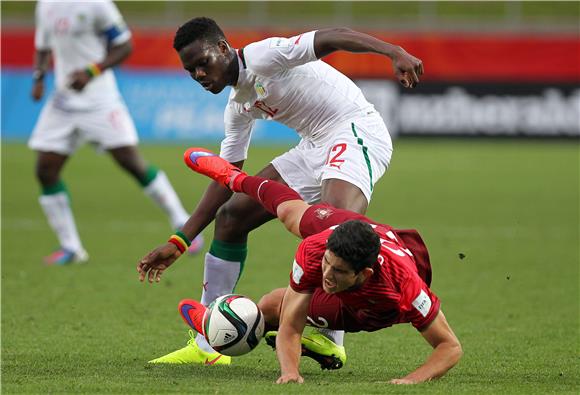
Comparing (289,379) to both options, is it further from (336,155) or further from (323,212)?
(336,155)

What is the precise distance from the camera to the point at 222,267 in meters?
6.91

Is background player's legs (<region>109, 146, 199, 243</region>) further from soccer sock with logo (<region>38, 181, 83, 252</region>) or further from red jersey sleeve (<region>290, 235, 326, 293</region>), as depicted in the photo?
red jersey sleeve (<region>290, 235, 326, 293</region>)

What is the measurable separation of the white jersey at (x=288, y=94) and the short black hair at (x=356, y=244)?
1268 mm

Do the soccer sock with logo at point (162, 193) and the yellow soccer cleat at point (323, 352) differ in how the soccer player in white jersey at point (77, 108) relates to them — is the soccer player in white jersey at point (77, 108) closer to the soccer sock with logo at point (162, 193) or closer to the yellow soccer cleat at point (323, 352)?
the soccer sock with logo at point (162, 193)

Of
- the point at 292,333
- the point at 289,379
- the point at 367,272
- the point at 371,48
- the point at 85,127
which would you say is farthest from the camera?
the point at 85,127

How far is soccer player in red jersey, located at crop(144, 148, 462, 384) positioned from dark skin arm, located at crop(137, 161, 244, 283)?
72cm

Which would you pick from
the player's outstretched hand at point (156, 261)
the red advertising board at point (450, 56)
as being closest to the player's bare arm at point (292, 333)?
the player's outstretched hand at point (156, 261)

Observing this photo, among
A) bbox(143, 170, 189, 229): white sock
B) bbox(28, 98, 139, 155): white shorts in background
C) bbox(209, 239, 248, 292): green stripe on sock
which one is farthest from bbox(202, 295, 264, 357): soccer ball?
bbox(143, 170, 189, 229): white sock

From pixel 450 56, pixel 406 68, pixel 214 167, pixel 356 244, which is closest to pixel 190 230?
pixel 214 167

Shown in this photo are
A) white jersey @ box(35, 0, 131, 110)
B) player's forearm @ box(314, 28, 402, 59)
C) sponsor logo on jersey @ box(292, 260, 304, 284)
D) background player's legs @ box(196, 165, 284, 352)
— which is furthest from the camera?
white jersey @ box(35, 0, 131, 110)

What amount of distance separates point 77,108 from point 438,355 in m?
6.29

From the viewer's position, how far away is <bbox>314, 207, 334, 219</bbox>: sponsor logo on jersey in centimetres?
593

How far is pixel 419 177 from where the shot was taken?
750 inches

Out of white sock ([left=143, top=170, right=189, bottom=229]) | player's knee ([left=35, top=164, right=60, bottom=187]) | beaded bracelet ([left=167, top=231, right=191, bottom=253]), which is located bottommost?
white sock ([left=143, top=170, right=189, bottom=229])
